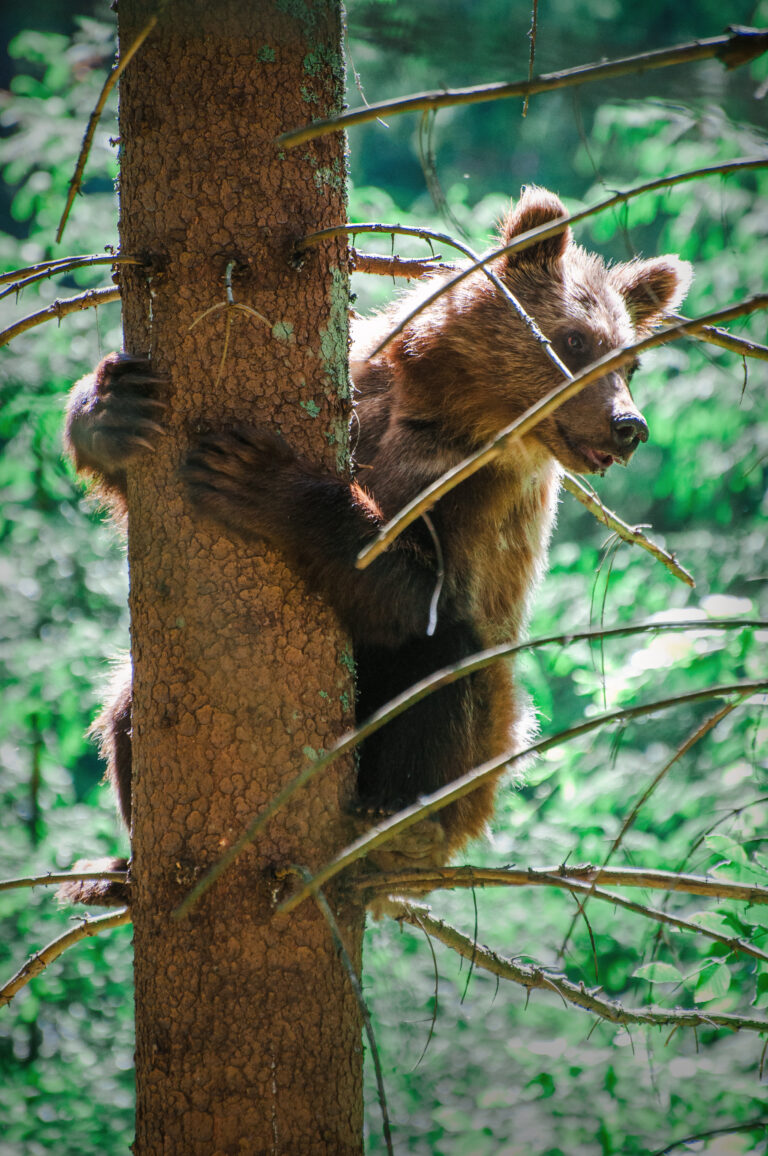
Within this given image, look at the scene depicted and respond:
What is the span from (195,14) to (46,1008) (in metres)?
5.07

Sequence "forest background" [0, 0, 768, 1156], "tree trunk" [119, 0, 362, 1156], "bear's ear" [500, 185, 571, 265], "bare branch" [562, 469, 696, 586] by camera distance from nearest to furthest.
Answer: "tree trunk" [119, 0, 362, 1156] → "bare branch" [562, 469, 696, 586] → "bear's ear" [500, 185, 571, 265] → "forest background" [0, 0, 768, 1156]

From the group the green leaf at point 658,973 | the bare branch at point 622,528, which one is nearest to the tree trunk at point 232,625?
the green leaf at point 658,973

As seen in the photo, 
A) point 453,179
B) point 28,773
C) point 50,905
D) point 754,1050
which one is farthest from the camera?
point 453,179

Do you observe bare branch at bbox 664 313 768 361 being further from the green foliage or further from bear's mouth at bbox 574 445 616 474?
the green foliage

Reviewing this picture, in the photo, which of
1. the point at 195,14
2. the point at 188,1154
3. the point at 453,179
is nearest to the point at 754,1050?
the point at 188,1154

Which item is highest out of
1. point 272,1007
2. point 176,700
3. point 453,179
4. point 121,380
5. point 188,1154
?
point 453,179

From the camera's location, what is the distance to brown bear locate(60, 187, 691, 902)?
257 cm

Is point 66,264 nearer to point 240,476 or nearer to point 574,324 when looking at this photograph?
point 240,476

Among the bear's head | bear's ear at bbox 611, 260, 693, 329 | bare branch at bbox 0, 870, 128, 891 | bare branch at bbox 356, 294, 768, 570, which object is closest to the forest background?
bear's ear at bbox 611, 260, 693, 329

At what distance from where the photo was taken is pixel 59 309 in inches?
98.6

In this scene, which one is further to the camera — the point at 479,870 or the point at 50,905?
the point at 50,905

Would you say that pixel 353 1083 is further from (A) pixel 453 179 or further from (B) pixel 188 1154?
(A) pixel 453 179

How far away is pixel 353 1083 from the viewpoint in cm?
213

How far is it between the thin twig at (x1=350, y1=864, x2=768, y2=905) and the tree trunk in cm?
13
